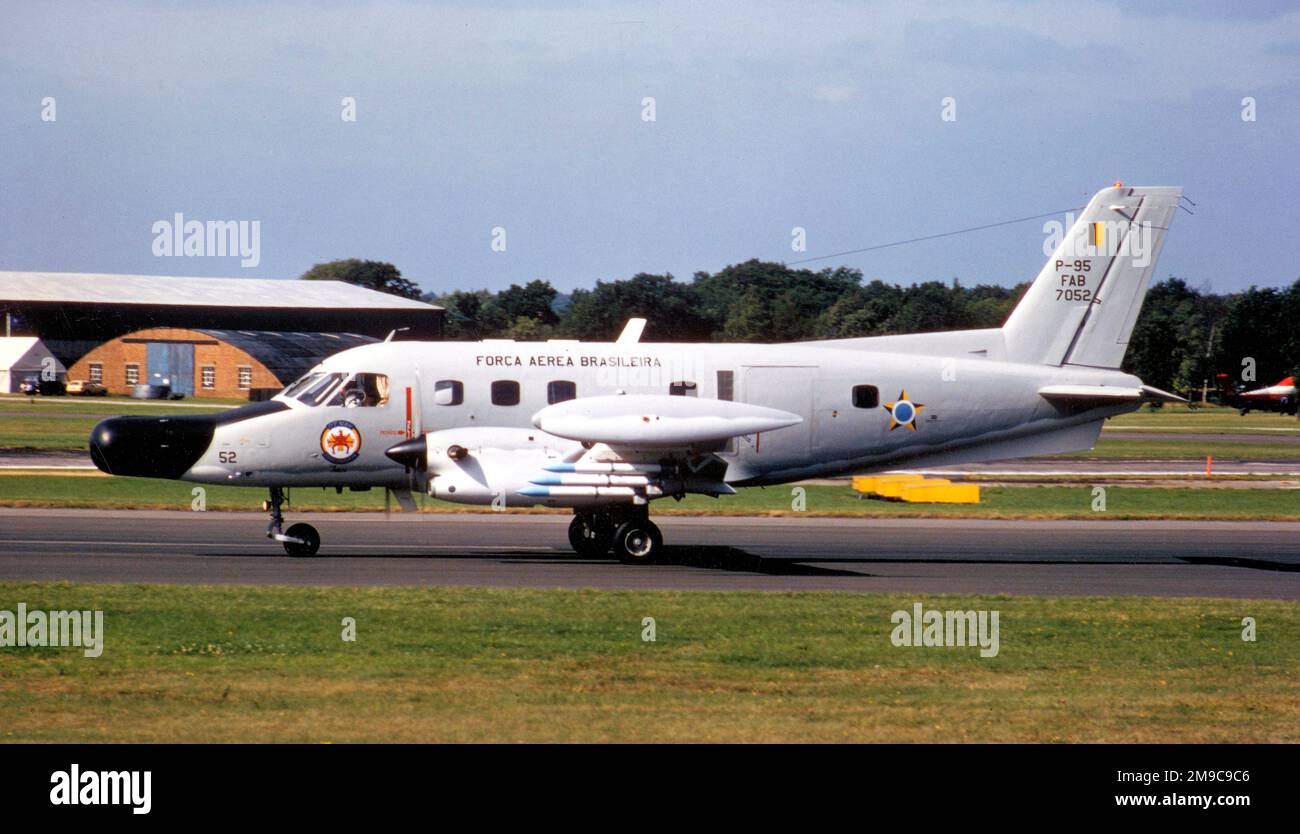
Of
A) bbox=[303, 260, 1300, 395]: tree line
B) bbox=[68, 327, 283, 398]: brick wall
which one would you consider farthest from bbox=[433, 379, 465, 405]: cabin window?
bbox=[68, 327, 283, 398]: brick wall

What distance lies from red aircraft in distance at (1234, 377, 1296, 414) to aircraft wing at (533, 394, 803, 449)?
82.3m

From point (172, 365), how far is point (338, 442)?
273ft

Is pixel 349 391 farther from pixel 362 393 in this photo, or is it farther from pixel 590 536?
pixel 590 536

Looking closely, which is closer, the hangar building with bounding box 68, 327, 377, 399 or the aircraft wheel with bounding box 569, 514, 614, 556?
the aircraft wheel with bounding box 569, 514, 614, 556

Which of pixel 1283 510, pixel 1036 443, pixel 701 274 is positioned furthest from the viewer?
pixel 701 274

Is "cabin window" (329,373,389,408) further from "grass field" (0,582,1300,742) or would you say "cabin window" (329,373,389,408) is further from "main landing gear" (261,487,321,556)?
"grass field" (0,582,1300,742)

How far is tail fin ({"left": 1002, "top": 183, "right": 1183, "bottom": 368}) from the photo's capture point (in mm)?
24938

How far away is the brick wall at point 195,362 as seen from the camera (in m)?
97.1

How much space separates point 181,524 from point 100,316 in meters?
92.2

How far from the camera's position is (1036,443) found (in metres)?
24.8

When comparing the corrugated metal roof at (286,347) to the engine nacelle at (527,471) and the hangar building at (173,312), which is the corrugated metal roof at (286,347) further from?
the engine nacelle at (527,471)

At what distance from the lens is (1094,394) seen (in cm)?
2434
